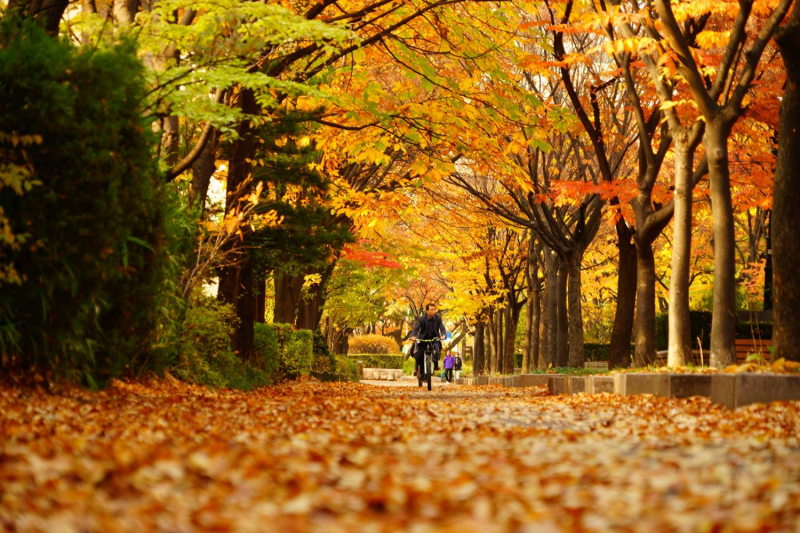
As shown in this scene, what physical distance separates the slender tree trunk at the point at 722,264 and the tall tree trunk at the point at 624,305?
5.56 metres

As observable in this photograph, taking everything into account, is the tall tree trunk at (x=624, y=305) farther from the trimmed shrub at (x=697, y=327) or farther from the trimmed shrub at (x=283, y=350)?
the trimmed shrub at (x=697, y=327)

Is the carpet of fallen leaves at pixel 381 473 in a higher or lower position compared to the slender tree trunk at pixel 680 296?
lower

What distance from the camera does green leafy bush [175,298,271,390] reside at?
12283 mm

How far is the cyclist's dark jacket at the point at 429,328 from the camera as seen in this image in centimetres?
1828

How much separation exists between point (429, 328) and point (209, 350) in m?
6.07

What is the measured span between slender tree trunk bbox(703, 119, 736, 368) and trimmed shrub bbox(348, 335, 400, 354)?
4552 centimetres

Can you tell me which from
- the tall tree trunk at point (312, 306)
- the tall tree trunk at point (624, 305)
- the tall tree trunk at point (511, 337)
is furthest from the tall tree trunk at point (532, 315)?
the tall tree trunk at point (624, 305)

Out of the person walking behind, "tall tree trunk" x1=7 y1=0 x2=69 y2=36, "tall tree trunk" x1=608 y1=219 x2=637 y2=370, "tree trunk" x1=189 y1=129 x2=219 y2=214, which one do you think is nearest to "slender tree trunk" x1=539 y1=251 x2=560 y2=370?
"tall tree trunk" x1=608 y1=219 x2=637 y2=370

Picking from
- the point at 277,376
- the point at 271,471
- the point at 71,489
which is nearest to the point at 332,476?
the point at 271,471

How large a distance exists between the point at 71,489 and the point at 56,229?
4424mm

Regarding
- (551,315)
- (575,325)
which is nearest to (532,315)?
(551,315)

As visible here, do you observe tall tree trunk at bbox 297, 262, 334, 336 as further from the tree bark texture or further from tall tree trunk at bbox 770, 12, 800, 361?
tall tree trunk at bbox 770, 12, 800, 361

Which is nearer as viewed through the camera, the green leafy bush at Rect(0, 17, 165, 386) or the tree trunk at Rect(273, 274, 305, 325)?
the green leafy bush at Rect(0, 17, 165, 386)

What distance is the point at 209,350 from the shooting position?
1342 centimetres
